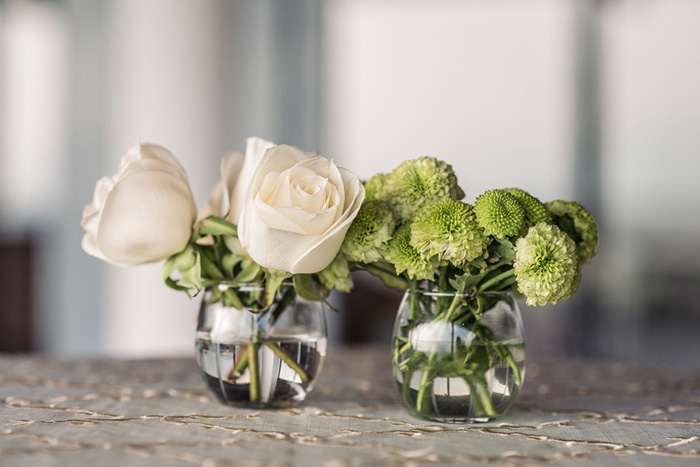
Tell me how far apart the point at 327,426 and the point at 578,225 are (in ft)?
1.10

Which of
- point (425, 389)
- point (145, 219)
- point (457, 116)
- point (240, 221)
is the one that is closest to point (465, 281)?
point (425, 389)

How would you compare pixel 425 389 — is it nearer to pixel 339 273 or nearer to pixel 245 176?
pixel 339 273

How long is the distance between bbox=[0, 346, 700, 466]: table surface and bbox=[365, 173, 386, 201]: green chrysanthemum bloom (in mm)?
242

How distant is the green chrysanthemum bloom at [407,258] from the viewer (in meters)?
0.66

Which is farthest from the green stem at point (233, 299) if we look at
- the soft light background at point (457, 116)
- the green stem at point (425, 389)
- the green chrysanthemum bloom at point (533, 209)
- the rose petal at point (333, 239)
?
the soft light background at point (457, 116)

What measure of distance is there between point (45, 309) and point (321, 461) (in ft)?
10.7

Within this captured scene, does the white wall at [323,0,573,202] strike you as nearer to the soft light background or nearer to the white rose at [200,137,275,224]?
the soft light background

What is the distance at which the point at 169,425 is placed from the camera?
68cm

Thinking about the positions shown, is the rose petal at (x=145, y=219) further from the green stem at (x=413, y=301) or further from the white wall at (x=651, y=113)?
the white wall at (x=651, y=113)

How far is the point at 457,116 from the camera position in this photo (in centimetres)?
354

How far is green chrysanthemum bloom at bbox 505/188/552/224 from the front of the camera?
677 millimetres

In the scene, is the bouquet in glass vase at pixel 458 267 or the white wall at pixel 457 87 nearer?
the bouquet in glass vase at pixel 458 267

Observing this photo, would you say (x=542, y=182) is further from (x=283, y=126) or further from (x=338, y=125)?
(x=283, y=126)

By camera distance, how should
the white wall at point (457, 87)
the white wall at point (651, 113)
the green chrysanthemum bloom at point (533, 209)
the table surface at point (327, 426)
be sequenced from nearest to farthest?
the table surface at point (327, 426) → the green chrysanthemum bloom at point (533, 209) → the white wall at point (651, 113) → the white wall at point (457, 87)
